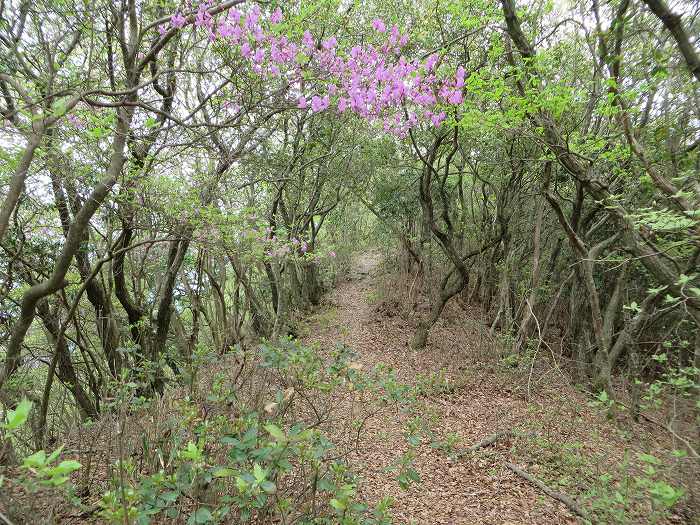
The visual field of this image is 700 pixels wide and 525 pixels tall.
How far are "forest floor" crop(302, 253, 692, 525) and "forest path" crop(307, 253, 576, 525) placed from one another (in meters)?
0.01

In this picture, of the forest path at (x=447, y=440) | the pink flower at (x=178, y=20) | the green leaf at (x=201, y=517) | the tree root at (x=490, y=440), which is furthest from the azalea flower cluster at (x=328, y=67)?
the tree root at (x=490, y=440)

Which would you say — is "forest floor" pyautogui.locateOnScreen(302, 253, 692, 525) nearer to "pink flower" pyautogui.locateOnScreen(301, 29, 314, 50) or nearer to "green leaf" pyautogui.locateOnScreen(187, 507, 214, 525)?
"green leaf" pyautogui.locateOnScreen(187, 507, 214, 525)

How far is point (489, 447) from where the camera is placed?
507cm

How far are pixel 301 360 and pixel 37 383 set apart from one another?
7.01 metres

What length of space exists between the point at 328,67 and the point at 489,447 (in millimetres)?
5221

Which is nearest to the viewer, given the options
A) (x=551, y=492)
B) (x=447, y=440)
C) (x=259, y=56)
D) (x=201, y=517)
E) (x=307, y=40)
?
(x=201, y=517)

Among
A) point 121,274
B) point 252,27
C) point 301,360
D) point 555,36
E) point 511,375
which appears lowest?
point 511,375

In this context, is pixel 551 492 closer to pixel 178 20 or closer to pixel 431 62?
pixel 431 62

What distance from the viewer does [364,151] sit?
32.8 ft

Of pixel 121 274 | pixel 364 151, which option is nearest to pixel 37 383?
pixel 121 274

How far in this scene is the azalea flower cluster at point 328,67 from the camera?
3574mm

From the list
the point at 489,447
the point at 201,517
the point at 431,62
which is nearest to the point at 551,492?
the point at 489,447

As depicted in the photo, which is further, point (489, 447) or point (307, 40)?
point (489, 447)

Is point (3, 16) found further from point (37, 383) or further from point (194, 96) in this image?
point (37, 383)
